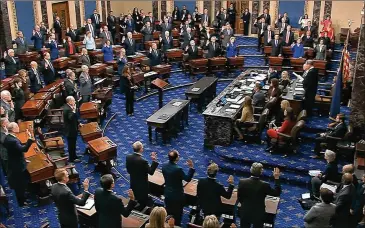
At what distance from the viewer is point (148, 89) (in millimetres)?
14359

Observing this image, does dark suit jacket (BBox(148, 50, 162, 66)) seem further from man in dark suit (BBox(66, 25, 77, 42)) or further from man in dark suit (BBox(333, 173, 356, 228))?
man in dark suit (BBox(333, 173, 356, 228))

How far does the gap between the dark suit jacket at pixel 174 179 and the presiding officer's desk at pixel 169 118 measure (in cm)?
378

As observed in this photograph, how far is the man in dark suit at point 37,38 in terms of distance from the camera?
52.4 ft

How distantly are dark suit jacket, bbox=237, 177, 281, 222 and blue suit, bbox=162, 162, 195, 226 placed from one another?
2.93 ft

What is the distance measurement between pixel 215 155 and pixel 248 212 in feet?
12.7

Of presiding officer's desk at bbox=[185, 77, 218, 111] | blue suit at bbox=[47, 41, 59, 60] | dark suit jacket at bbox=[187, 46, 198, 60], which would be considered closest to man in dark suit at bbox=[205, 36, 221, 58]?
dark suit jacket at bbox=[187, 46, 198, 60]

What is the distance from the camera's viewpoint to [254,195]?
5.96 metres

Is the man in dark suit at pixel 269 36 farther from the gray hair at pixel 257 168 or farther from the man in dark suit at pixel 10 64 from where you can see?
the gray hair at pixel 257 168

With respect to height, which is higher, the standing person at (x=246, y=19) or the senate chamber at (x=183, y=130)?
the standing person at (x=246, y=19)

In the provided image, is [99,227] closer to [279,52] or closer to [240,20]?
[279,52]

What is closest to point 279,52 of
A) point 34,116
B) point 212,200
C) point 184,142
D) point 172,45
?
point 172,45

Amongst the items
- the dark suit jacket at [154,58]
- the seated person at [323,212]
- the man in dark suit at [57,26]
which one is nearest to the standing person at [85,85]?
the dark suit jacket at [154,58]

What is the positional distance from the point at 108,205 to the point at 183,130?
592 centimetres

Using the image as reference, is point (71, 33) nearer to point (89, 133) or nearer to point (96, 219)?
point (89, 133)
